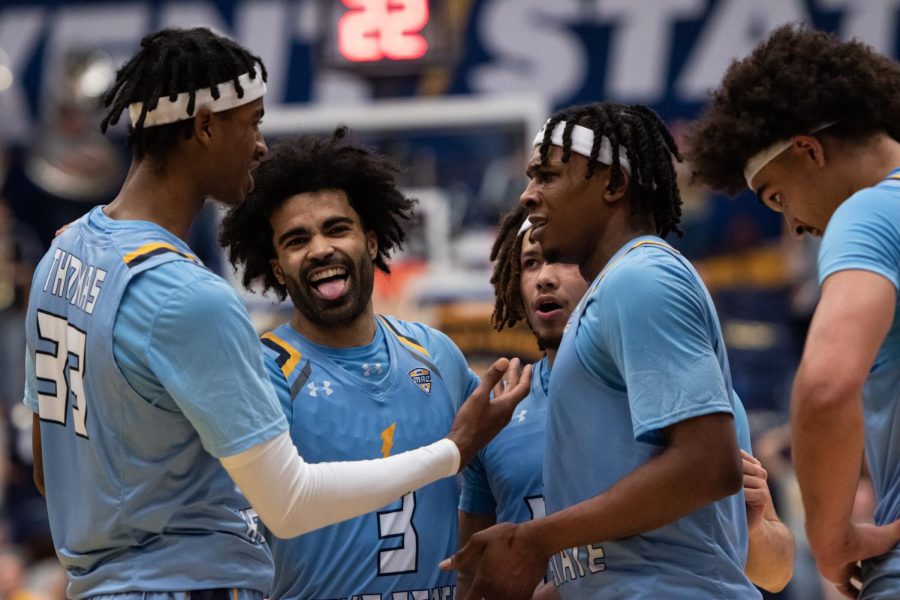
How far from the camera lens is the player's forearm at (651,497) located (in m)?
2.63

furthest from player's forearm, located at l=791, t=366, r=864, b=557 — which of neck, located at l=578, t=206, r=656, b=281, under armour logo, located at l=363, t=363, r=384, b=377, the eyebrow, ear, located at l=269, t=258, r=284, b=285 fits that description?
ear, located at l=269, t=258, r=284, b=285

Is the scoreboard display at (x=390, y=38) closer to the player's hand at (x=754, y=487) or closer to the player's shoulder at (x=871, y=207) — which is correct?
the player's hand at (x=754, y=487)

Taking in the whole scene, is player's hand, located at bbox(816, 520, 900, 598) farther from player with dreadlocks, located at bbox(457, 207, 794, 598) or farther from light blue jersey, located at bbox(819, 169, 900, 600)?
player with dreadlocks, located at bbox(457, 207, 794, 598)

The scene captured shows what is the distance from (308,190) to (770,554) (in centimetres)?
171

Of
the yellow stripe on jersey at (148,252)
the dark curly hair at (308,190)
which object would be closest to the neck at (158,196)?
the yellow stripe on jersey at (148,252)

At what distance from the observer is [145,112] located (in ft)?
9.39

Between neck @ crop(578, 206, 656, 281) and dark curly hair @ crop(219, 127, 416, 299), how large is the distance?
115cm

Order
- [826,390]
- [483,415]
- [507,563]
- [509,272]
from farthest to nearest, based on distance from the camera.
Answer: [509,272] → [483,415] → [507,563] → [826,390]

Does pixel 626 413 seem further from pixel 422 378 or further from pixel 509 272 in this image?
pixel 509 272

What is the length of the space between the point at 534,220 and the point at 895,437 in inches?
37.6

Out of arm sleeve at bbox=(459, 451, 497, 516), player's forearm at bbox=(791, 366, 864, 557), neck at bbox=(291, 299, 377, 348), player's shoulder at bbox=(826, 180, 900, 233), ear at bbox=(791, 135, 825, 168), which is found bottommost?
arm sleeve at bbox=(459, 451, 497, 516)

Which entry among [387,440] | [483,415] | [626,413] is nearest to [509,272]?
[387,440]

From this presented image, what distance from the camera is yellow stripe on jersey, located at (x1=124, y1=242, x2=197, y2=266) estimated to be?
270cm

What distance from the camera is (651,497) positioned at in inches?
104
